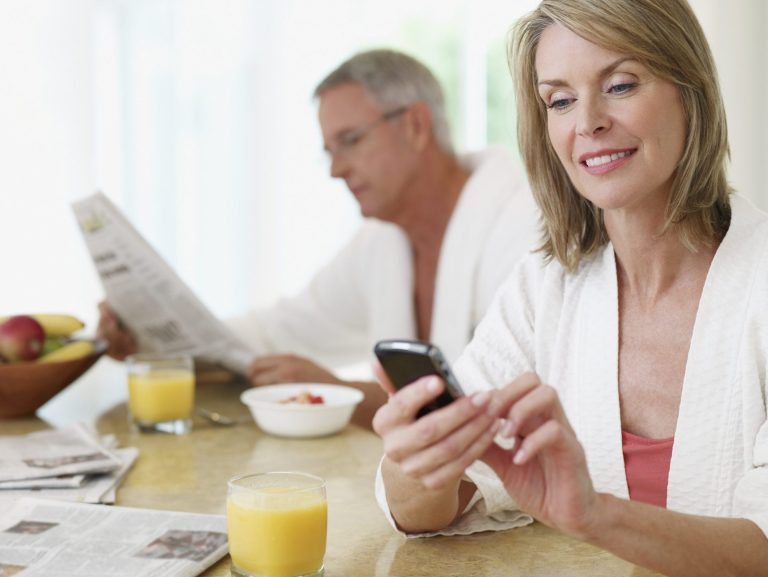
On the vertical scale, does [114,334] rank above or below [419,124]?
below

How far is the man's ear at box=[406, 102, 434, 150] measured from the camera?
256cm

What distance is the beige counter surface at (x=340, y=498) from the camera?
3.66 ft

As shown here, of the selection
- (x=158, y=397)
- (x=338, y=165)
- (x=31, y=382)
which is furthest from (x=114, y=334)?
(x=338, y=165)

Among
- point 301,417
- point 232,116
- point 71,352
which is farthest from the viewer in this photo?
point 232,116

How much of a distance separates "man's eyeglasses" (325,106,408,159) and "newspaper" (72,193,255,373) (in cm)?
63

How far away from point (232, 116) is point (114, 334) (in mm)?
2754

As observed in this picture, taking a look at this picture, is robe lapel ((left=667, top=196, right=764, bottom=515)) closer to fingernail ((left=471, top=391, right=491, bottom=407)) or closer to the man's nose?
fingernail ((left=471, top=391, right=491, bottom=407))

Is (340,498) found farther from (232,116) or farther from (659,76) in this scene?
(232,116)

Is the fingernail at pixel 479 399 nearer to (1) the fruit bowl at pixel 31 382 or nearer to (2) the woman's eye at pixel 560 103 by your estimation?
(2) the woman's eye at pixel 560 103

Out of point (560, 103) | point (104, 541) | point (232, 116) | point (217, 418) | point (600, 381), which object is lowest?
point (217, 418)

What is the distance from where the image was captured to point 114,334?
7.64 feet

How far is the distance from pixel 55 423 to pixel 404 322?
104 centimetres

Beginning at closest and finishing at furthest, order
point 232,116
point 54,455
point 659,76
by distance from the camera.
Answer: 1. point 659,76
2. point 54,455
3. point 232,116

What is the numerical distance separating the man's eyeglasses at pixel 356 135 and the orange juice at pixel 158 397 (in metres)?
0.91
